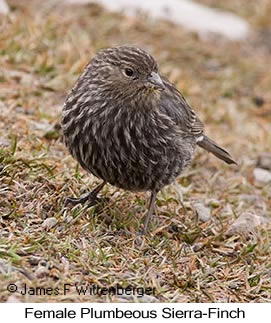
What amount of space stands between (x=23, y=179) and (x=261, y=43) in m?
6.31

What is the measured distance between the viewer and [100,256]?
16.4ft

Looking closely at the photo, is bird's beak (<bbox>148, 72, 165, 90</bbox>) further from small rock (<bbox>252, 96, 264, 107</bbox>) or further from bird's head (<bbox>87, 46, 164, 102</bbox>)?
small rock (<bbox>252, 96, 264, 107</bbox>)

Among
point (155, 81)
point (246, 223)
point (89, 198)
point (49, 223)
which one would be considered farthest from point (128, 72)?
point (246, 223)

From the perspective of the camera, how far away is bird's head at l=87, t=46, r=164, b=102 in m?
5.41

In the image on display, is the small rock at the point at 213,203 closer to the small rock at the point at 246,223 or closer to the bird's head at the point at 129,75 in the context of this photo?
the small rock at the point at 246,223

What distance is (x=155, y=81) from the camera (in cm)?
539

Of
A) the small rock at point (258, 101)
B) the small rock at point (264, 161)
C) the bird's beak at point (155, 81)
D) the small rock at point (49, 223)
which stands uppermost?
the small rock at point (258, 101)

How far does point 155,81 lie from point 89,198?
37.3 inches

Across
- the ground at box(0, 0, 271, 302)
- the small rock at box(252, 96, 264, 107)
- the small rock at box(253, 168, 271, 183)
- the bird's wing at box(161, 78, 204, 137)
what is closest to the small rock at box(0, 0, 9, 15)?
the ground at box(0, 0, 271, 302)

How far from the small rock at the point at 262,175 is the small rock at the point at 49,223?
2808 mm

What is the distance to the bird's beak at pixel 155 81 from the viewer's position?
5.38m

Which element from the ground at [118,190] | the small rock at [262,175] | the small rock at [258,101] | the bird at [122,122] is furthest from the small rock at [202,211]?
the small rock at [258,101]

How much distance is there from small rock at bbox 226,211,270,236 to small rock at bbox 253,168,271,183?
2.98 ft
